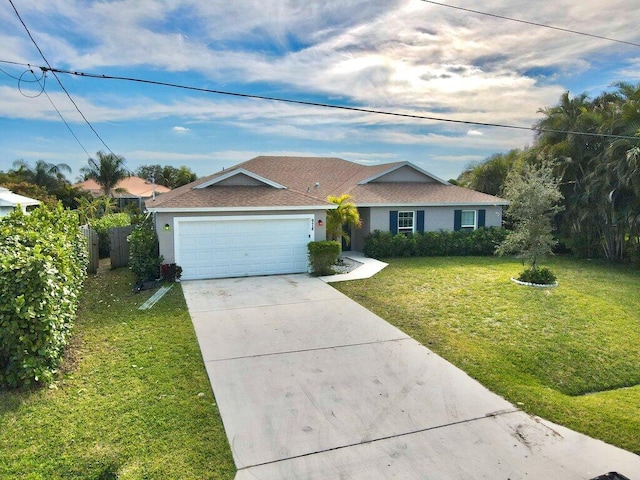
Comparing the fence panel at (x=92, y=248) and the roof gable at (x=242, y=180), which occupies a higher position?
the roof gable at (x=242, y=180)

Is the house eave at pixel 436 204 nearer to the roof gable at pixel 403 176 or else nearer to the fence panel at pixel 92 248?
the roof gable at pixel 403 176

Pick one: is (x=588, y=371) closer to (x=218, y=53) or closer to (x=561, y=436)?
(x=561, y=436)

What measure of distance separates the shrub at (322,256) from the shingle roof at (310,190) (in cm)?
155

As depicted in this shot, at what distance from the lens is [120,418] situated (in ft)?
15.9

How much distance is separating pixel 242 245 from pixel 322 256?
2.78 metres

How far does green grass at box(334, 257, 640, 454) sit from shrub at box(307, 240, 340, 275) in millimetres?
1515

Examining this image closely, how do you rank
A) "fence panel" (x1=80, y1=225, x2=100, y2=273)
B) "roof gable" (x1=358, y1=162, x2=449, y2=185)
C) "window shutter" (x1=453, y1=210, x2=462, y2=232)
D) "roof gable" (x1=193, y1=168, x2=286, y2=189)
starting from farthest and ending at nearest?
"roof gable" (x1=358, y1=162, x2=449, y2=185) → "window shutter" (x1=453, y1=210, x2=462, y2=232) → "roof gable" (x1=193, y1=168, x2=286, y2=189) → "fence panel" (x1=80, y1=225, x2=100, y2=273)

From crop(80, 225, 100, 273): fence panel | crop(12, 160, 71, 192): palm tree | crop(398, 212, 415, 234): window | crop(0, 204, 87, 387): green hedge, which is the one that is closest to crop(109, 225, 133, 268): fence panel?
crop(80, 225, 100, 273): fence panel

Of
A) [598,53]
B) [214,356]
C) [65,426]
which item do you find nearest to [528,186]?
[598,53]

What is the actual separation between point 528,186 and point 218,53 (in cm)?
1009

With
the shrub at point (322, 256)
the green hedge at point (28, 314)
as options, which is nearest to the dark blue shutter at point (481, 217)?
the shrub at point (322, 256)

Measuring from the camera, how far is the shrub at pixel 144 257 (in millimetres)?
12609

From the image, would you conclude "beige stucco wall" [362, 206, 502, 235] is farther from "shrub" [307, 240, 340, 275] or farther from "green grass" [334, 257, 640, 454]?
"shrub" [307, 240, 340, 275]

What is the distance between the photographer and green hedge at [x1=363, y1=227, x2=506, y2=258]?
17.6 m
